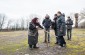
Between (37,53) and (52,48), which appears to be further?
(52,48)

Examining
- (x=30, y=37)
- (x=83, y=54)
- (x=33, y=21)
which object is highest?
(x=33, y=21)

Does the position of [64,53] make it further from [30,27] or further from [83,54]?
[30,27]

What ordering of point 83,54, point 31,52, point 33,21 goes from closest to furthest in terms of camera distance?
point 83,54, point 31,52, point 33,21

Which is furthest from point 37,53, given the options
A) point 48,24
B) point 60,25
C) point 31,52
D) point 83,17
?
point 83,17

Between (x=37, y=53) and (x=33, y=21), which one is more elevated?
(x=33, y=21)

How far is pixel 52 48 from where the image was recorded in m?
14.6

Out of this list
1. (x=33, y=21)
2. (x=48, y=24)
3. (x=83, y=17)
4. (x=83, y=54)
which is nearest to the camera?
(x=83, y=54)

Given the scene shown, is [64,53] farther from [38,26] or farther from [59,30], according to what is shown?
[38,26]

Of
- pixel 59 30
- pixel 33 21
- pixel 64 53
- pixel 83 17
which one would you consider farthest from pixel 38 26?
pixel 83 17

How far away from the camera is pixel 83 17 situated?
4606 cm

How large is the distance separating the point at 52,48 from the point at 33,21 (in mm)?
2158

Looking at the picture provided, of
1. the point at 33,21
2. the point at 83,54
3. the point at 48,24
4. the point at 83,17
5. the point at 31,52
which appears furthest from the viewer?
the point at 83,17

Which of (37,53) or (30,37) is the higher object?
(30,37)

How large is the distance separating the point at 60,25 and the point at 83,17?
32.8 m
